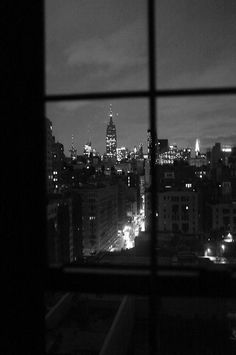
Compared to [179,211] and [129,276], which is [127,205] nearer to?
[179,211]

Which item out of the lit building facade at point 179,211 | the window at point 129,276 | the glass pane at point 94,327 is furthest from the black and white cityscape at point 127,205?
the window at point 129,276

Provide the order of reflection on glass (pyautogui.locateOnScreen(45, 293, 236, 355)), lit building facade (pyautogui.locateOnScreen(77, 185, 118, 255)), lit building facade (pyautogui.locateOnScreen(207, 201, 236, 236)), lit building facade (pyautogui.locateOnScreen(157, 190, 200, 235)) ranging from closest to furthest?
1. reflection on glass (pyautogui.locateOnScreen(45, 293, 236, 355))
2. lit building facade (pyautogui.locateOnScreen(157, 190, 200, 235))
3. lit building facade (pyautogui.locateOnScreen(207, 201, 236, 236))
4. lit building facade (pyautogui.locateOnScreen(77, 185, 118, 255))

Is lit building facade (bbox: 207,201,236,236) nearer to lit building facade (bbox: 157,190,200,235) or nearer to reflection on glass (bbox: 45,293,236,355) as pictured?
lit building facade (bbox: 157,190,200,235)

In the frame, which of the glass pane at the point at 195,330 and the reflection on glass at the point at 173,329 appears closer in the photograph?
the reflection on glass at the point at 173,329

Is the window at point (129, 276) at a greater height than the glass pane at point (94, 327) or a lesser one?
greater

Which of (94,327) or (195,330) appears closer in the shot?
(195,330)

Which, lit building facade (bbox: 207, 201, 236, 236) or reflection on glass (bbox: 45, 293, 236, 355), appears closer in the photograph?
reflection on glass (bbox: 45, 293, 236, 355)

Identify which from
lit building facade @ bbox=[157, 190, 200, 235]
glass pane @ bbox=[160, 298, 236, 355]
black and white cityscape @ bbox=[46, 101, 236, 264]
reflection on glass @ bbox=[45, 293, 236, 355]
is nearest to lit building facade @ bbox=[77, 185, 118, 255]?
black and white cityscape @ bbox=[46, 101, 236, 264]

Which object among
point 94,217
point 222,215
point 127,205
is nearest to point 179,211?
point 222,215

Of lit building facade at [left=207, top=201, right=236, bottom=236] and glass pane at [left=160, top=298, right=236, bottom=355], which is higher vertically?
lit building facade at [left=207, top=201, right=236, bottom=236]

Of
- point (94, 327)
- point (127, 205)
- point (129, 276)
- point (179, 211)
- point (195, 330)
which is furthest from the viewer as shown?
point (127, 205)

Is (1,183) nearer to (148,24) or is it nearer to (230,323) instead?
(148,24)

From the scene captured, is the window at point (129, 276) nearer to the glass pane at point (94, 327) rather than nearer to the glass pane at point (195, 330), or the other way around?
the glass pane at point (94, 327)

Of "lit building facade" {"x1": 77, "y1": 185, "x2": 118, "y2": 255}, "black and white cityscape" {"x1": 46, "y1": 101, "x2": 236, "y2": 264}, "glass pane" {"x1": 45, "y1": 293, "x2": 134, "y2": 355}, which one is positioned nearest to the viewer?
"glass pane" {"x1": 45, "y1": 293, "x2": 134, "y2": 355}
